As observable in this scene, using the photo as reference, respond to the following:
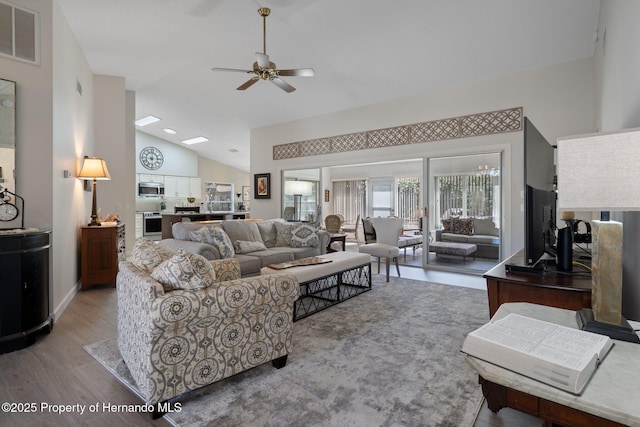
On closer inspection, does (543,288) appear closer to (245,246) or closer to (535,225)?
(535,225)

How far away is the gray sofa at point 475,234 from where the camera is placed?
5.47 meters

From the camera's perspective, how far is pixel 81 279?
442cm

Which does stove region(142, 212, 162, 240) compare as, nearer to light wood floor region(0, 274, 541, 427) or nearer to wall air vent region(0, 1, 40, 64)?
light wood floor region(0, 274, 541, 427)

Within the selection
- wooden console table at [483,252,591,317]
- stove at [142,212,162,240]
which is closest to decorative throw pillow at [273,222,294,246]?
wooden console table at [483,252,591,317]

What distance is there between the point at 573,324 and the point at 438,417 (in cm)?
103

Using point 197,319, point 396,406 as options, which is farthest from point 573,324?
point 197,319

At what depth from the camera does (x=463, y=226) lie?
19.8 ft

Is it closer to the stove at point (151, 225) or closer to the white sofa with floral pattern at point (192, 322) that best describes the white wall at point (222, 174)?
the stove at point (151, 225)

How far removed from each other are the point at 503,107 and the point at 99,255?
606 centimetres

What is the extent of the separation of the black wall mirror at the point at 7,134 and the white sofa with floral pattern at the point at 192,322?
63.5 inches

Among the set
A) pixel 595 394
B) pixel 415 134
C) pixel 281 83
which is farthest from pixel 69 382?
pixel 415 134

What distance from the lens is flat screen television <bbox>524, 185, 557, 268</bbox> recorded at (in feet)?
5.91

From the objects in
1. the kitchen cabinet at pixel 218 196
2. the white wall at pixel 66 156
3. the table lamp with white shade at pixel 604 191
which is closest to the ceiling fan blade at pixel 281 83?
the white wall at pixel 66 156

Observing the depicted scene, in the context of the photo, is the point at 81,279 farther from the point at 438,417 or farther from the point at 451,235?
the point at 451,235
